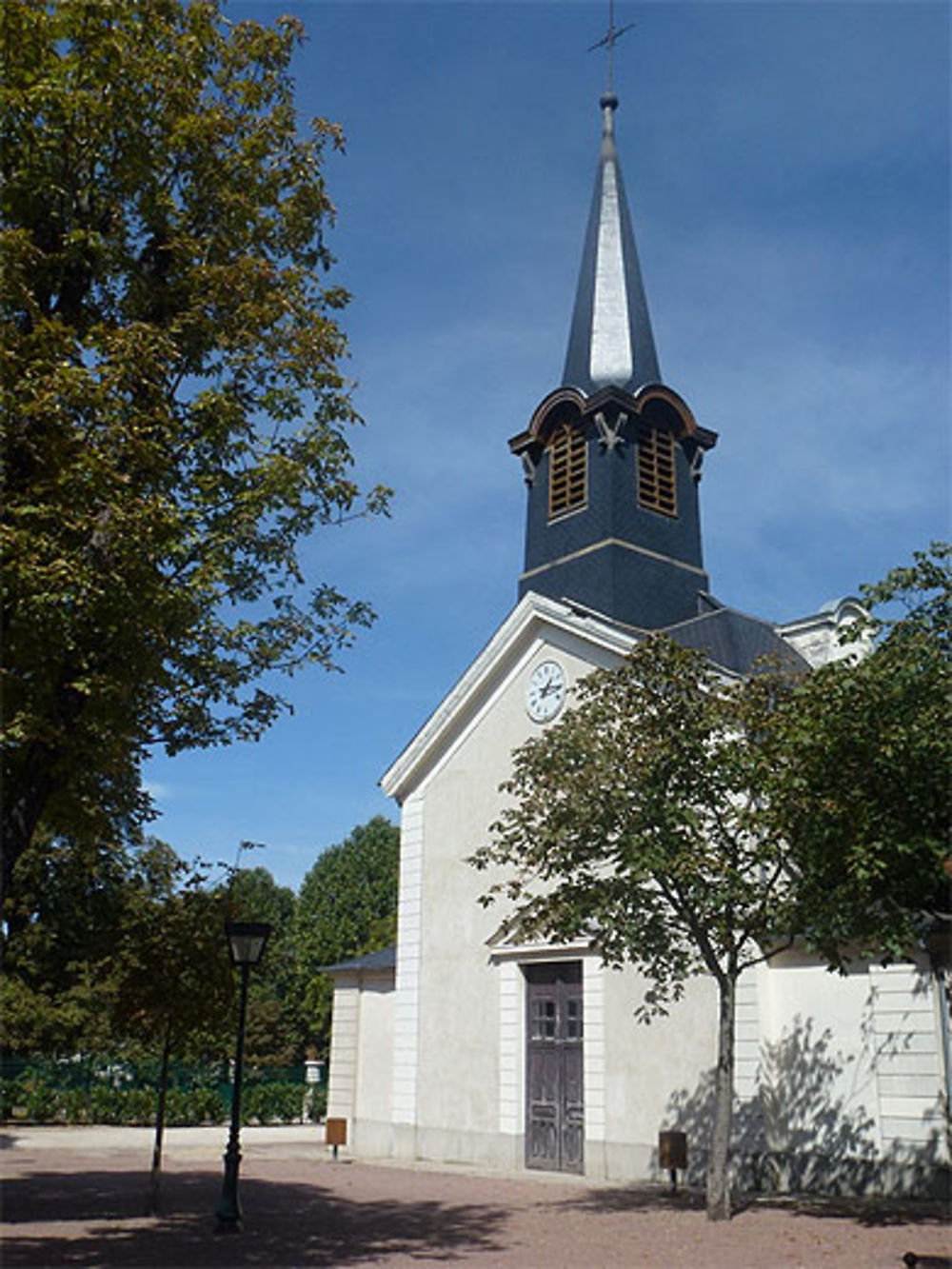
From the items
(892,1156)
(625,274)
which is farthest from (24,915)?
(892,1156)

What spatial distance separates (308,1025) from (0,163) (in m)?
44.3

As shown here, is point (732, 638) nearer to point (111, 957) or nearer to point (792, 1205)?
point (792, 1205)

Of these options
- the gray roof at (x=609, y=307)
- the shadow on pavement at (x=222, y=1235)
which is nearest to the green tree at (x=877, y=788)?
the shadow on pavement at (x=222, y=1235)

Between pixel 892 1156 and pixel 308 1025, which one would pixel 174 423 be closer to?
pixel 892 1156

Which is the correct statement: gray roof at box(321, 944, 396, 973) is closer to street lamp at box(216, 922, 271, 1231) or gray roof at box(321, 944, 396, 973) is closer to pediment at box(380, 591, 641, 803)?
pediment at box(380, 591, 641, 803)

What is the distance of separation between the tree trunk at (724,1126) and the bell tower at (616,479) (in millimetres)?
9666

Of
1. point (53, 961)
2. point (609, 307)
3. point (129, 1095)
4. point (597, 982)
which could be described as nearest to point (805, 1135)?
point (597, 982)

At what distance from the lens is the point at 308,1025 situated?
A: 160ft

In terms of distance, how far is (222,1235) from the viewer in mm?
11305

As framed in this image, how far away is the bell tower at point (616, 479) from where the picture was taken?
2211 centimetres

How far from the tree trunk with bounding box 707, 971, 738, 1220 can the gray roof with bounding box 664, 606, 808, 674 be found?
23.9 ft

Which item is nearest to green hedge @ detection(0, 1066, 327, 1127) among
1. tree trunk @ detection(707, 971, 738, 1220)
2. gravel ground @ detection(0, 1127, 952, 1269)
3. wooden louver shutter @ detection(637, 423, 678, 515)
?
gravel ground @ detection(0, 1127, 952, 1269)

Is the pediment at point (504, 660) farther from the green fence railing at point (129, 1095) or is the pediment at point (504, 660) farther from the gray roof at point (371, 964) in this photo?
the green fence railing at point (129, 1095)

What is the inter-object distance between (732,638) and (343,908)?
118ft
